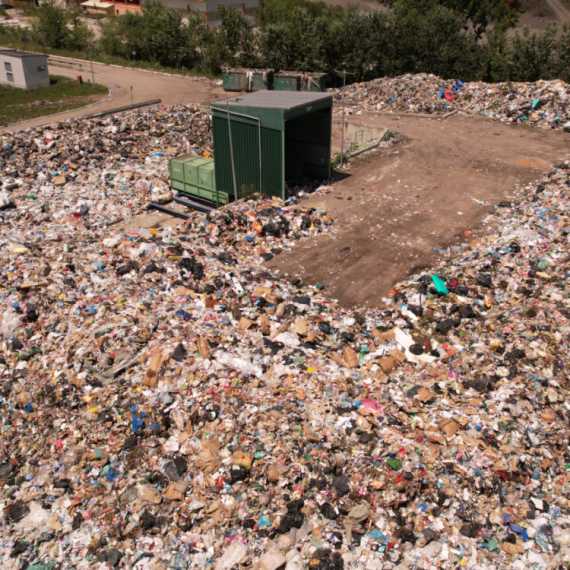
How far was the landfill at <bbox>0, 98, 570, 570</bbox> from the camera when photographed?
6.62 metres

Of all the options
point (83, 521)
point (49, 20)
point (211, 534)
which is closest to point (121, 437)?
point (83, 521)

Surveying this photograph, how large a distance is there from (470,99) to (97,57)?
3025 cm

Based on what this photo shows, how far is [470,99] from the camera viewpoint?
→ 87.1ft

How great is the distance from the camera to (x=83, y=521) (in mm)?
7094

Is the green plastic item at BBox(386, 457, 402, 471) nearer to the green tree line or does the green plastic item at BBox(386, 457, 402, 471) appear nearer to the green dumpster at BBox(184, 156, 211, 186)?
the green dumpster at BBox(184, 156, 211, 186)

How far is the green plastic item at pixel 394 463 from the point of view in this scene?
282 inches

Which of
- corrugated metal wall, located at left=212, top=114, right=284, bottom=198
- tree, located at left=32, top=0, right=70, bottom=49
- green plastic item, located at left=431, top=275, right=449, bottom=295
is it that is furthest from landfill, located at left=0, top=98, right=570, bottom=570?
tree, located at left=32, top=0, right=70, bottom=49

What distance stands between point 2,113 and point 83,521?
2468cm

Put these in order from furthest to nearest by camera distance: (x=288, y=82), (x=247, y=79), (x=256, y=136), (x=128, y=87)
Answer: (x=128, y=87) < (x=247, y=79) < (x=288, y=82) < (x=256, y=136)

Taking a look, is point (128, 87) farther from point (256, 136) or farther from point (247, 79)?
point (256, 136)

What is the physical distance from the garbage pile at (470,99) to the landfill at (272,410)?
13.2 metres

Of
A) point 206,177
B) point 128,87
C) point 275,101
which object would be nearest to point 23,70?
point 128,87

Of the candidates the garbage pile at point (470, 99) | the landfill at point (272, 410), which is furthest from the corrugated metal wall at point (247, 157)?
the garbage pile at point (470, 99)

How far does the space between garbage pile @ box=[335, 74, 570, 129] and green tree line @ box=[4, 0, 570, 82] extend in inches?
142
